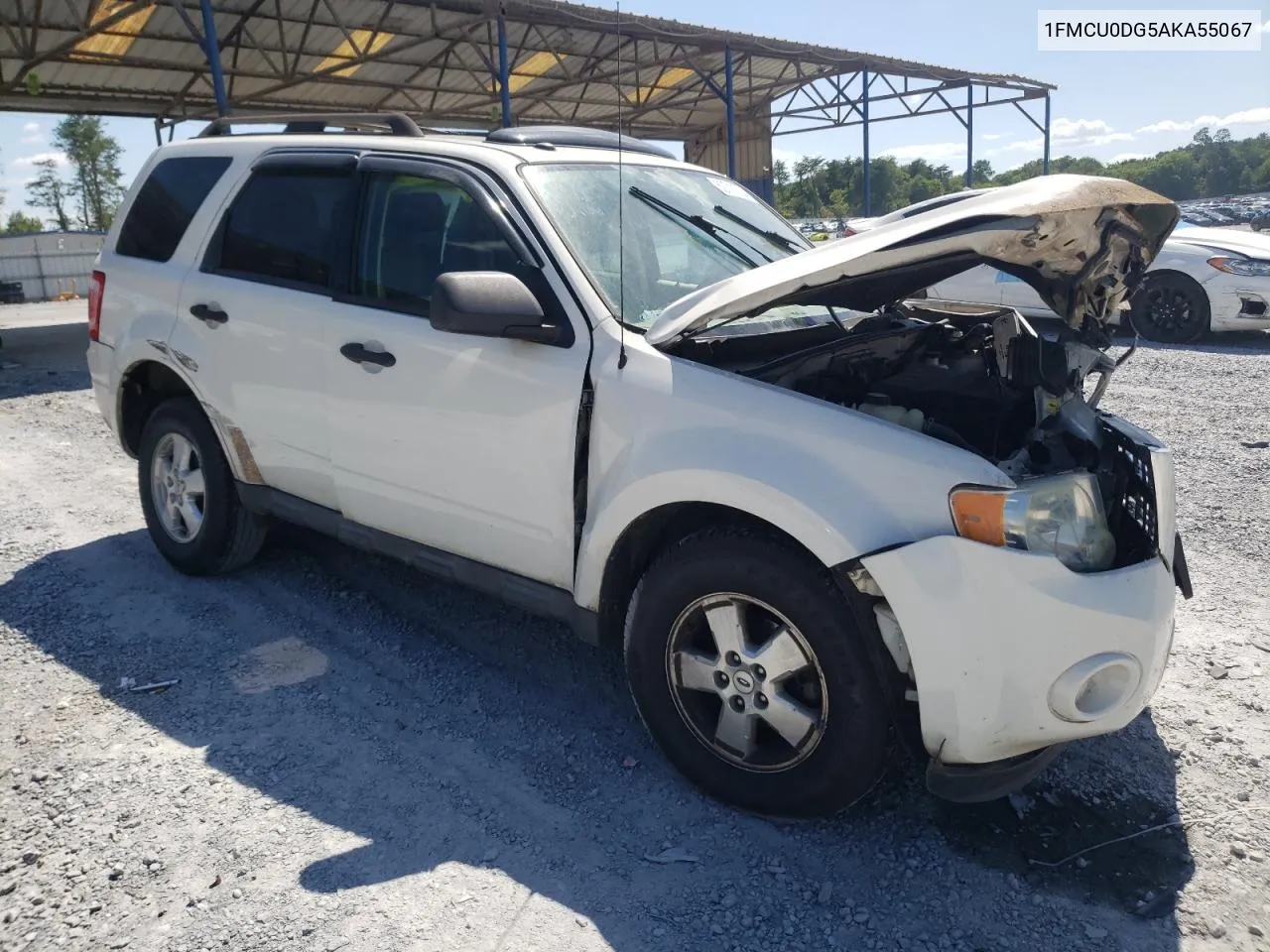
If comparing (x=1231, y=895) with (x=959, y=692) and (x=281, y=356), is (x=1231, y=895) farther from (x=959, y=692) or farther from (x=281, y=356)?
(x=281, y=356)

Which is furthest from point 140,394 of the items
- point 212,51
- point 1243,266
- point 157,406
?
point 1243,266

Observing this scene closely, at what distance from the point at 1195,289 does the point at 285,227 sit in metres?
9.05

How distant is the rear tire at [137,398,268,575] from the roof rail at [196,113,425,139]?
1.42 metres

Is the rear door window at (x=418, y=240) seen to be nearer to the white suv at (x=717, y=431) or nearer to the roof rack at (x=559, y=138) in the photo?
the white suv at (x=717, y=431)

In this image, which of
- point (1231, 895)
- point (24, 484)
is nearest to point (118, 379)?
point (24, 484)

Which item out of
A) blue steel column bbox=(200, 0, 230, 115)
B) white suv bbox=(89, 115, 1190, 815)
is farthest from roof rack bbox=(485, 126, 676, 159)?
blue steel column bbox=(200, 0, 230, 115)

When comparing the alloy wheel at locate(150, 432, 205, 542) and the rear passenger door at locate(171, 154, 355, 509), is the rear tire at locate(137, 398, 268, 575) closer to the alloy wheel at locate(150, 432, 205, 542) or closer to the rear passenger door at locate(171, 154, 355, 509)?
the alloy wheel at locate(150, 432, 205, 542)

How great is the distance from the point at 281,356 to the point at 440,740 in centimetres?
168

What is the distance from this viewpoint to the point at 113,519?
17.9 ft

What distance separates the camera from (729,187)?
13.7 ft

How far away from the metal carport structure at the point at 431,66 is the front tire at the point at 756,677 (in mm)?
7897

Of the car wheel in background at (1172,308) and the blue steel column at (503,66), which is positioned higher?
the blue steel column at (503,66)

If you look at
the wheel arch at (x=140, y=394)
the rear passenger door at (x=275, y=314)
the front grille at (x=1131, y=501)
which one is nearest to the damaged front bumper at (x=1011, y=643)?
the front grille at (x=1131, y=501)

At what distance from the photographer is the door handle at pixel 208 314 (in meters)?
4.03
